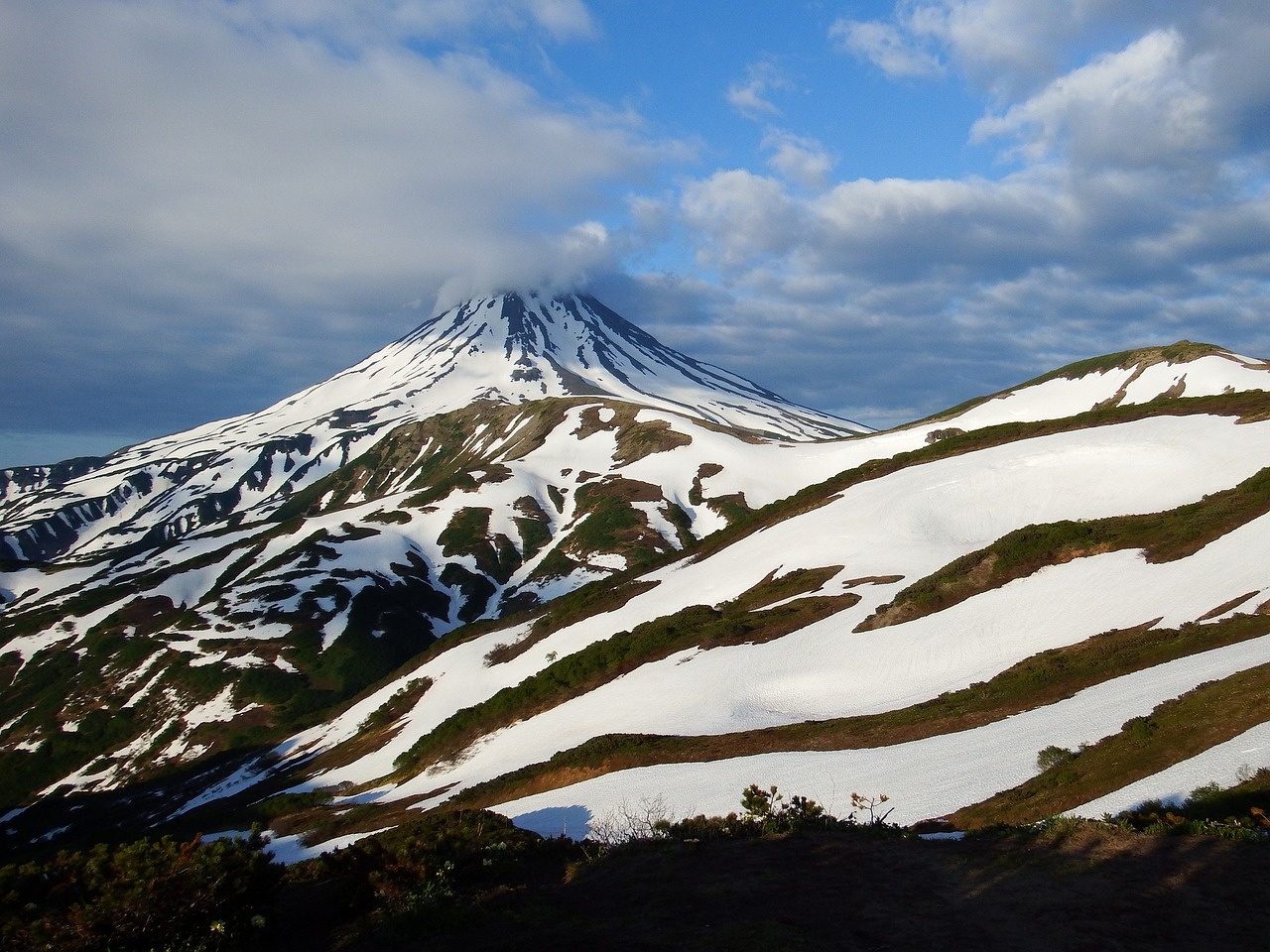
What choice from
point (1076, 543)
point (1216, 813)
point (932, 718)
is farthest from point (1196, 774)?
point (1076, 543)

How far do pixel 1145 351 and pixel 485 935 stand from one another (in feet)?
500

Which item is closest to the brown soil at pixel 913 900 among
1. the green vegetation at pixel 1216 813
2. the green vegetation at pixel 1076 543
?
the green vegetation at pixel 1216 813

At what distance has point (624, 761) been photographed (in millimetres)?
27516

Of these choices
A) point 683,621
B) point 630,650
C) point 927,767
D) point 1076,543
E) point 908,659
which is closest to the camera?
point 927,767

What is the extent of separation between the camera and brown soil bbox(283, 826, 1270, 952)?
9828 millimetres

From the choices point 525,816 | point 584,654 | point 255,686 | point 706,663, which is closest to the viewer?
point 525,816

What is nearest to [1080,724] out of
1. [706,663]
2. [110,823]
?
[706,663]

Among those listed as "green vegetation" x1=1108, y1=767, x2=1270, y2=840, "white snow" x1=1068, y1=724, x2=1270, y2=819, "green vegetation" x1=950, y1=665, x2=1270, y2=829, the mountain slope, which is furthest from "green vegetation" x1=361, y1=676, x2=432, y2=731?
"green vegetation" x1=1108, y1=767, x2=1270, y2=840

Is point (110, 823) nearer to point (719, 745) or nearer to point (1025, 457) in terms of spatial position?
point (719, 745)

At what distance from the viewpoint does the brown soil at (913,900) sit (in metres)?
9.83

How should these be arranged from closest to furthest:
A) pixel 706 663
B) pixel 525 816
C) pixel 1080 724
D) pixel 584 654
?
pixel 1080 724 < pixel 525 816 < pixel 706 663 < pixel 584 654

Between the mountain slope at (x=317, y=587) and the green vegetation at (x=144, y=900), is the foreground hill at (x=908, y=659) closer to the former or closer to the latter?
the green vegetation at (x=144, y=900)

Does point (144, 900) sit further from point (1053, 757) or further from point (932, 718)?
point (932, 718)

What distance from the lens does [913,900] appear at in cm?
1123
